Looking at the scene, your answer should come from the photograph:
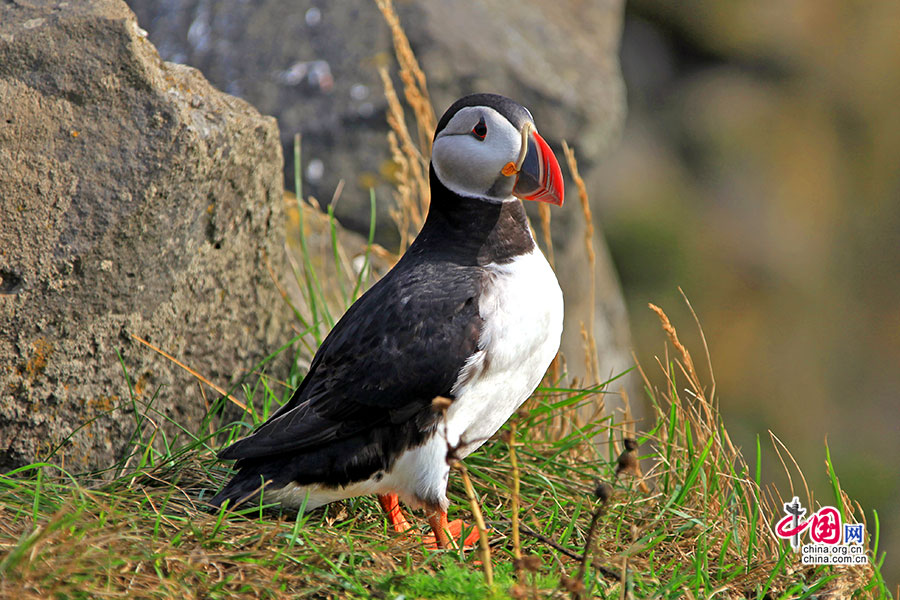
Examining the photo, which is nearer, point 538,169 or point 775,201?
point 538,169

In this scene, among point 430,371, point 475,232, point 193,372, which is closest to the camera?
point 430,371

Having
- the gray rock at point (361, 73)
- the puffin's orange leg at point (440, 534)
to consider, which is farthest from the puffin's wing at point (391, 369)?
the gray rock at point (361, 73)

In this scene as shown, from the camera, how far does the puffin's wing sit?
9.80 feet

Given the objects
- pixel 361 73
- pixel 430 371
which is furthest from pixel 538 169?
pixel 361 73

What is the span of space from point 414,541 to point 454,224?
1125 mm

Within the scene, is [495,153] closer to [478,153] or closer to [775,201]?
[478,153]

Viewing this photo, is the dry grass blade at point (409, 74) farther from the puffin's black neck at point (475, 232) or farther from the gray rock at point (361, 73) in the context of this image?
the puffin's black neck at point (475, 232)

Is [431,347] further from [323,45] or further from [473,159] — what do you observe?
[323,45]

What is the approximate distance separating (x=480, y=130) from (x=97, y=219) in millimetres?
1451

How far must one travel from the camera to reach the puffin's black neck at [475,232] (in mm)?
3268

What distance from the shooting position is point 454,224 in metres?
3.32

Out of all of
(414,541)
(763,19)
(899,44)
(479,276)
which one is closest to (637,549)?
(414,541)

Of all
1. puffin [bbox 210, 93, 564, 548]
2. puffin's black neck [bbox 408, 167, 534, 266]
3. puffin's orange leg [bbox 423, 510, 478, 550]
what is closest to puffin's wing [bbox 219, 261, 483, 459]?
puffin [bbox 210, 93, 564, 548]

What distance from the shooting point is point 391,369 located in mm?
3012
